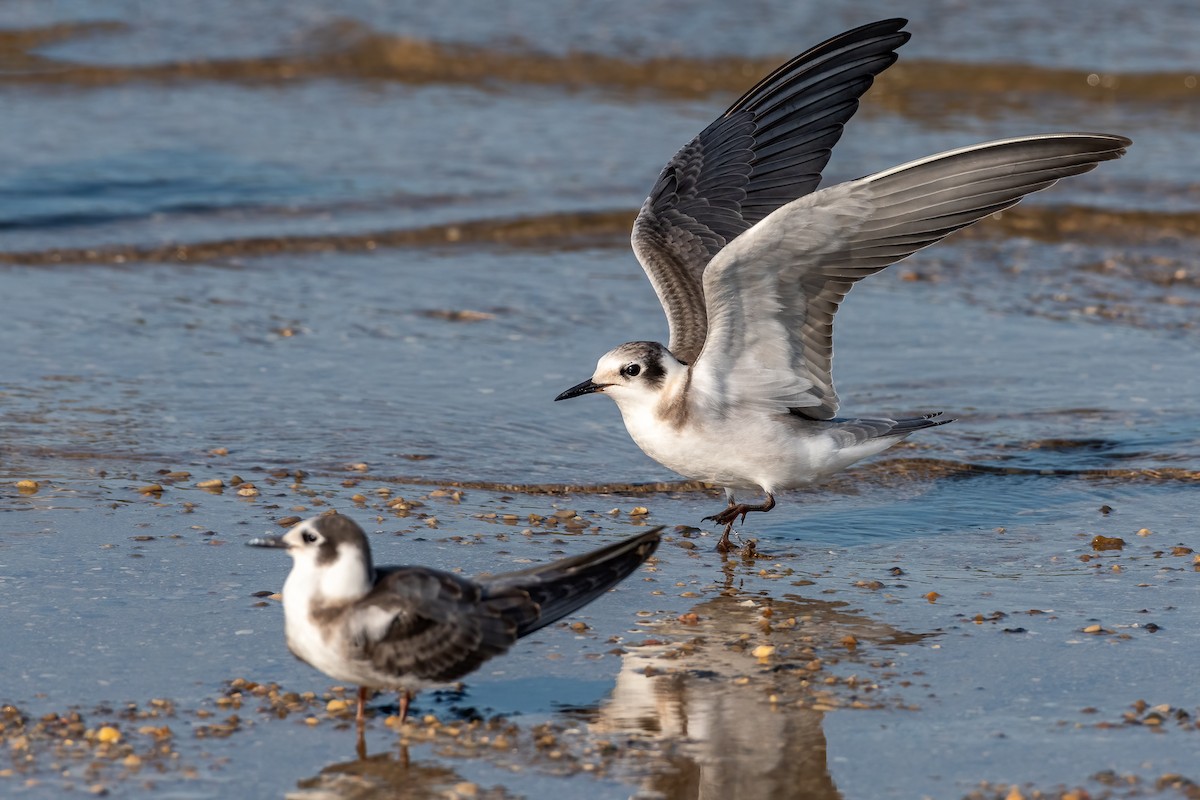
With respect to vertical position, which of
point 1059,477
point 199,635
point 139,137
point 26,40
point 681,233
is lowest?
point 199,635

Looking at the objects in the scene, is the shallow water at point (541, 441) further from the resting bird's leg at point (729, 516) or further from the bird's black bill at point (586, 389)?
the bird's black bill at point (586, 389)

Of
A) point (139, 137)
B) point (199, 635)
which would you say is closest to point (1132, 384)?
point (199, 635)

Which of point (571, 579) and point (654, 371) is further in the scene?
point (654, 371)

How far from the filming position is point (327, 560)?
15.4 ft

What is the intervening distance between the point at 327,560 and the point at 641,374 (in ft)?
7.81

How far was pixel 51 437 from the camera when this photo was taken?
752 centimetres

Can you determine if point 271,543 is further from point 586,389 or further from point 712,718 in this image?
point 586,389

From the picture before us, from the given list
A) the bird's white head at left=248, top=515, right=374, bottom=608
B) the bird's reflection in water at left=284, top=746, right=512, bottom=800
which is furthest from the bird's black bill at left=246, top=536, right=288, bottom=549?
the bird's reflection in water at left=284, top=746, right=512, bottom=800

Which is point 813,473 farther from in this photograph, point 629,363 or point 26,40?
point 26,40

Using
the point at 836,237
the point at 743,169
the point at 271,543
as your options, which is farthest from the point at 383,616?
the point at 743,169

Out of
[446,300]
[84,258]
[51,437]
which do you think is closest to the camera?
[51,437]

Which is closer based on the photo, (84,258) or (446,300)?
(446,300)

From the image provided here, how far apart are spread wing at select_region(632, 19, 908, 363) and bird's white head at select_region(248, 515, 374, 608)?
2891 mm

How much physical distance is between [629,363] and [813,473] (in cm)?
94
